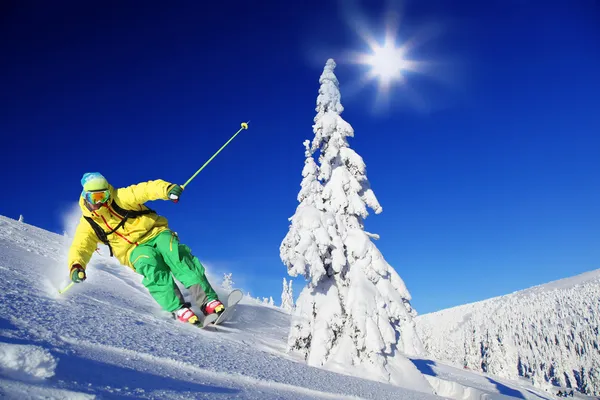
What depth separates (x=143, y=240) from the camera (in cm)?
614

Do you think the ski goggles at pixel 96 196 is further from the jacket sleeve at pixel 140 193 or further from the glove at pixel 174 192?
the glove at pixel 174 192

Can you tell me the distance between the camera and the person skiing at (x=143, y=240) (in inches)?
218

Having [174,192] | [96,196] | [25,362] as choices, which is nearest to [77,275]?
[96,196]

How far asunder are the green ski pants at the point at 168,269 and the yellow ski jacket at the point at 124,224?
21 cm

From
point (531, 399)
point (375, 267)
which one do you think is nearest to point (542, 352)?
point (531, 399)

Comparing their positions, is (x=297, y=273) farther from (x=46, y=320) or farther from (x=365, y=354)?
(x=46, y=320)

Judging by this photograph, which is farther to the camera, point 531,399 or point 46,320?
point 531,399

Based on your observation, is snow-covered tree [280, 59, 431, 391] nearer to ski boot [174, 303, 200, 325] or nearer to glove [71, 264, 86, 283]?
ski boot [174, 303, 200, 325]

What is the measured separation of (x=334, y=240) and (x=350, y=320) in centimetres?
194

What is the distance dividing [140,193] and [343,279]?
17.1 ft

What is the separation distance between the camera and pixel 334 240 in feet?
28.7

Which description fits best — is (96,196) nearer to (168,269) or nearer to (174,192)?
(174,192)

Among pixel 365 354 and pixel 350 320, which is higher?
pixel 350 320

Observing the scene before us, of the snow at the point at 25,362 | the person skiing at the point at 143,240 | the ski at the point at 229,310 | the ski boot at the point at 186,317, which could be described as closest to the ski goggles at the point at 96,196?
the person skiing at the point at 143,240
